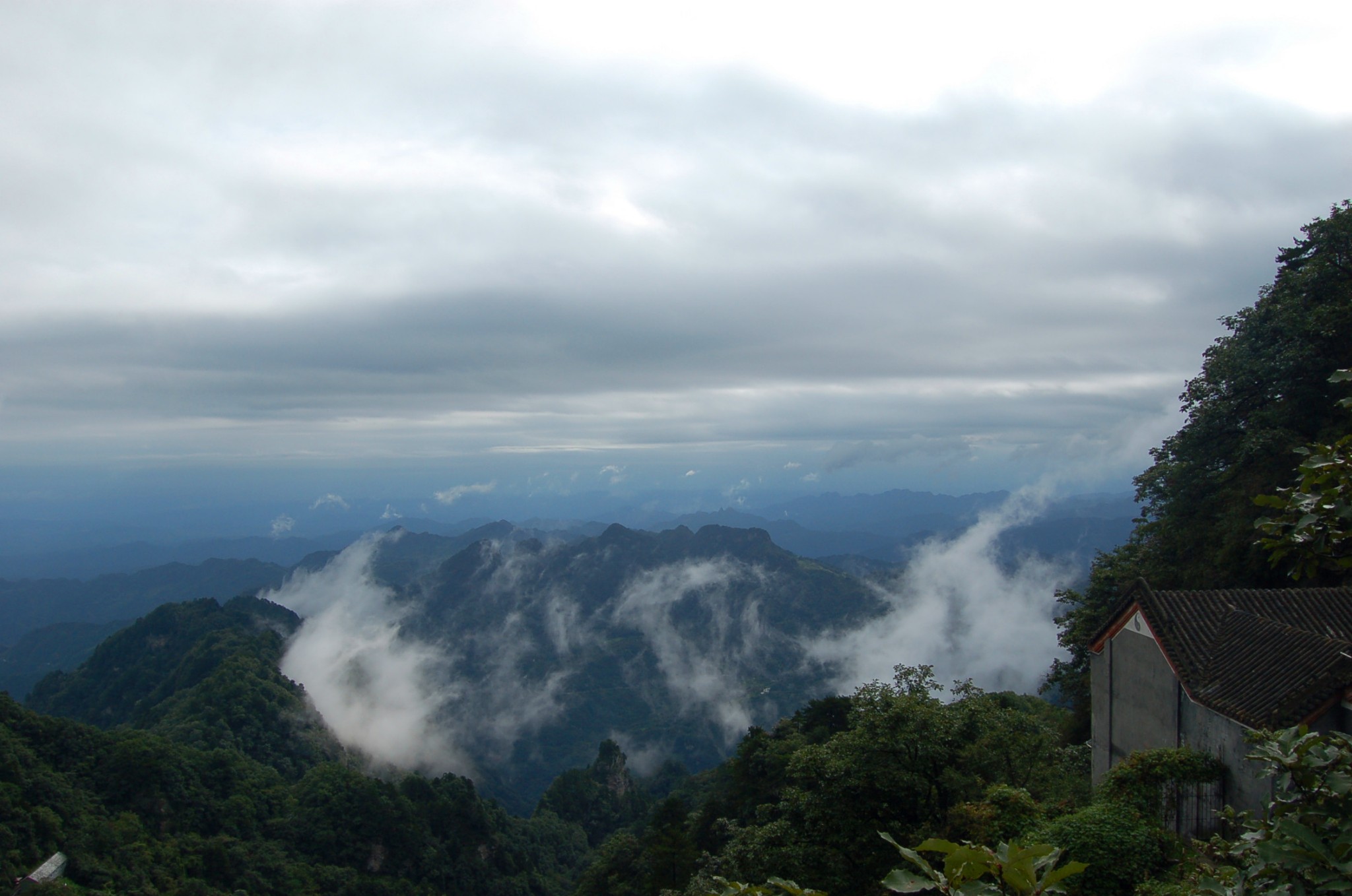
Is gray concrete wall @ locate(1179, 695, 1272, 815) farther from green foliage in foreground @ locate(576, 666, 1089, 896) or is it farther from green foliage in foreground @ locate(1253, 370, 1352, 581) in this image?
green foliage in foreground @ locate(1253, 370, 1352, 581)

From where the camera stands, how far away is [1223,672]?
17328mm

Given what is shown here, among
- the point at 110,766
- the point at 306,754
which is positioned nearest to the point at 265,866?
the point at 110,766

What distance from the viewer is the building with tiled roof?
593 inches

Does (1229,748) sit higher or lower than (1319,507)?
lower

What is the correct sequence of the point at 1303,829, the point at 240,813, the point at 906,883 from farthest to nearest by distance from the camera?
1. the point at 240,813
2. the point at 1303,829
3. the point at 906,883

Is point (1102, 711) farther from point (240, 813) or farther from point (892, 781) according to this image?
point (240, 813)

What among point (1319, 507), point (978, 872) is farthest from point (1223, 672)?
point (978, 872)

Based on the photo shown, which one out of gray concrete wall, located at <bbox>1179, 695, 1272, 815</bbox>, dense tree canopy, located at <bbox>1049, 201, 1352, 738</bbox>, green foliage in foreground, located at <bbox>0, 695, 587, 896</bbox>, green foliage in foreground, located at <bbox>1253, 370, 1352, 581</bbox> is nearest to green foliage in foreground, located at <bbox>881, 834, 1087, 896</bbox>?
green foliage in foreground, located at <bbox>1253, 370, 1352, 581</bbox>

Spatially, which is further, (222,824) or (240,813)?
(240,813)

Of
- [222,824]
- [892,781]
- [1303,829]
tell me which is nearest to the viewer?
[1303,829]

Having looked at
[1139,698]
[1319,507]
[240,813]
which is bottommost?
[240,813]

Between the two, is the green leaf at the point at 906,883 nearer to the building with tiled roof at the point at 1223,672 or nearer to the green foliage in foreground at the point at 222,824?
the building with tiled roof at the point at 1223,672

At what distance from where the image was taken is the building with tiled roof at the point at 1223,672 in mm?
15070

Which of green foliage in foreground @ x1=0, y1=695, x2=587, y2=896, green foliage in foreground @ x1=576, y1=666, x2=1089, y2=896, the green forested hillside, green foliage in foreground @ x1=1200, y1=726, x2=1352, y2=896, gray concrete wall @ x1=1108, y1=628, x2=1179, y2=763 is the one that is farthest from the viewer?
the green forested hillside
